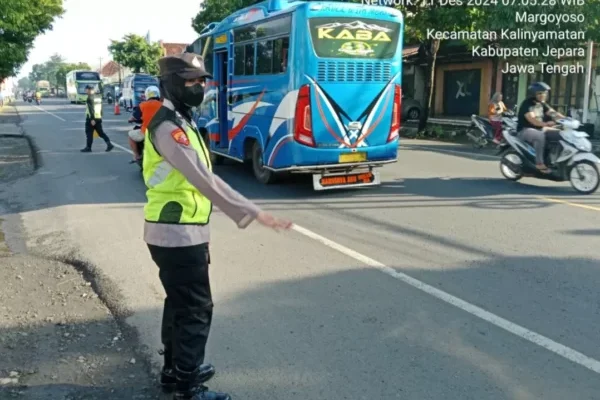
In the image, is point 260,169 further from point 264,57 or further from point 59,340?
point 59,340

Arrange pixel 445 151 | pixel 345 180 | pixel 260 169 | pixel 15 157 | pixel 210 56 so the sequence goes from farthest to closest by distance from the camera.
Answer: pixel 445 151 < pixel 15 157 < pixel 210 56 < pixel 260 169 < pixel 345 180

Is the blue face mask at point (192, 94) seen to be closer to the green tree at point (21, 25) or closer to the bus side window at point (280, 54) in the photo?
the bus side window at point (280, 54)

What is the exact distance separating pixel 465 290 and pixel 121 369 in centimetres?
294

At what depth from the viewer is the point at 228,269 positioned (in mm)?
6129

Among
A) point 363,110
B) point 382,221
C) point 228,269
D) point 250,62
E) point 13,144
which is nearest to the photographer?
point 228,269

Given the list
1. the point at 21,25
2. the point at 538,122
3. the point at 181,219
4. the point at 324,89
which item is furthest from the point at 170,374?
the point at 21,25

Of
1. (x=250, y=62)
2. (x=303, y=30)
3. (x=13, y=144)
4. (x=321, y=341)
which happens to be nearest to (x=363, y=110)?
(x=303, y=30)

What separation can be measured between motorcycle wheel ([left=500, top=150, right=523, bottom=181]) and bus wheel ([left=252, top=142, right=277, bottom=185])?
4.06 metres

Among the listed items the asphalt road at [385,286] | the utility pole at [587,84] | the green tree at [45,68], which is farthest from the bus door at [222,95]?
the green tree at [45,68]

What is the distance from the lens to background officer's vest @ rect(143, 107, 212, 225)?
3189 mm

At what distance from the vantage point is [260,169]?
436 inches

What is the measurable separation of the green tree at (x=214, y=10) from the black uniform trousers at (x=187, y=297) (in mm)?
26746

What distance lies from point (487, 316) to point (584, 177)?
588cm

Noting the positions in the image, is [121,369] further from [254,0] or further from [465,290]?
[254,0]
